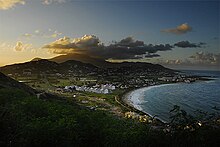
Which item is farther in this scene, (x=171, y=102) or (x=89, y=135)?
(x=171, y=102)

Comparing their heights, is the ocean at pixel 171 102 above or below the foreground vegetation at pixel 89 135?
below

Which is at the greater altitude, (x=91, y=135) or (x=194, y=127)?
(x=194, y=127)

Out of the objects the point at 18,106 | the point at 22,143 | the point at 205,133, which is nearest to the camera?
the point at 205,133

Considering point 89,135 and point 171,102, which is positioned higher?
point 89,135

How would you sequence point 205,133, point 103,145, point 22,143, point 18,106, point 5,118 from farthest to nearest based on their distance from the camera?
1. point 18,106
2. point 5,118
3. point 103,145
4. point 22,143
5. point 205,133

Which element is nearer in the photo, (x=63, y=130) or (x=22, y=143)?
(x=22, y=143)

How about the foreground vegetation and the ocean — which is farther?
the ocean

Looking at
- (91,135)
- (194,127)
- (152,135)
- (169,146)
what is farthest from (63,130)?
(194,127)

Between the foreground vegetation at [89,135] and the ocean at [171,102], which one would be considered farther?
the ocean at [171,102]

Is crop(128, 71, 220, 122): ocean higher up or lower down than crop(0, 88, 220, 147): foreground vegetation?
lower down

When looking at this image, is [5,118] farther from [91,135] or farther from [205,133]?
[205,133]
